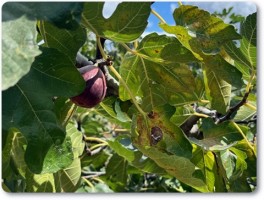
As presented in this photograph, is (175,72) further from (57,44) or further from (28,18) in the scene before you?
(28,18)

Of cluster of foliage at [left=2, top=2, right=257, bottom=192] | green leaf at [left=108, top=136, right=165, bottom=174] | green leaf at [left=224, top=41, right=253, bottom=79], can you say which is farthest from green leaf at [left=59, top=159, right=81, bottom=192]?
green leaf at [left=224, top=41, right=253, bottom=79]

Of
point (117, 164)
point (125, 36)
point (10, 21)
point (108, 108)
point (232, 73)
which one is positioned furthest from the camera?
point (117, 164)

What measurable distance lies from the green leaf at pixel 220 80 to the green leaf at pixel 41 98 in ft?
1.00

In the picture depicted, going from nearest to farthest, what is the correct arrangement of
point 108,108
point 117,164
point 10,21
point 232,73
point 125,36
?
point 10,21
point 125,36
point 232,73
point 108,108
point 117,164

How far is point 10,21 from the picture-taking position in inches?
31.8

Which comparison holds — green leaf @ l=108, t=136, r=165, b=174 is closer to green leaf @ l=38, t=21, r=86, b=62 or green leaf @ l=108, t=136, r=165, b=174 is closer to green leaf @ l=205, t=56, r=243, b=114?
green leaf @ l=205, t=56, r=243, b=114

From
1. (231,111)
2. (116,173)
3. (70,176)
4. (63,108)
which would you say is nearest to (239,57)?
(231,111)

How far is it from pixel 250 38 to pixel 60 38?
0.45 meters

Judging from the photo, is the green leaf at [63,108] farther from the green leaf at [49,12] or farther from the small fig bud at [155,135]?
the green leaf at [49,12]

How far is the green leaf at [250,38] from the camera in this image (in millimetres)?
1214

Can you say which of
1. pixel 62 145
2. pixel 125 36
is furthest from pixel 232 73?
pixel 62 145

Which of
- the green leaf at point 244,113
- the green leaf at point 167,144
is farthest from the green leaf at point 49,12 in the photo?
the green leaf at point 244,113

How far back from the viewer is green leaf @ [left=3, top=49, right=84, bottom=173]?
1018 millimetres

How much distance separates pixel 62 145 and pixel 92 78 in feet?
0.48
